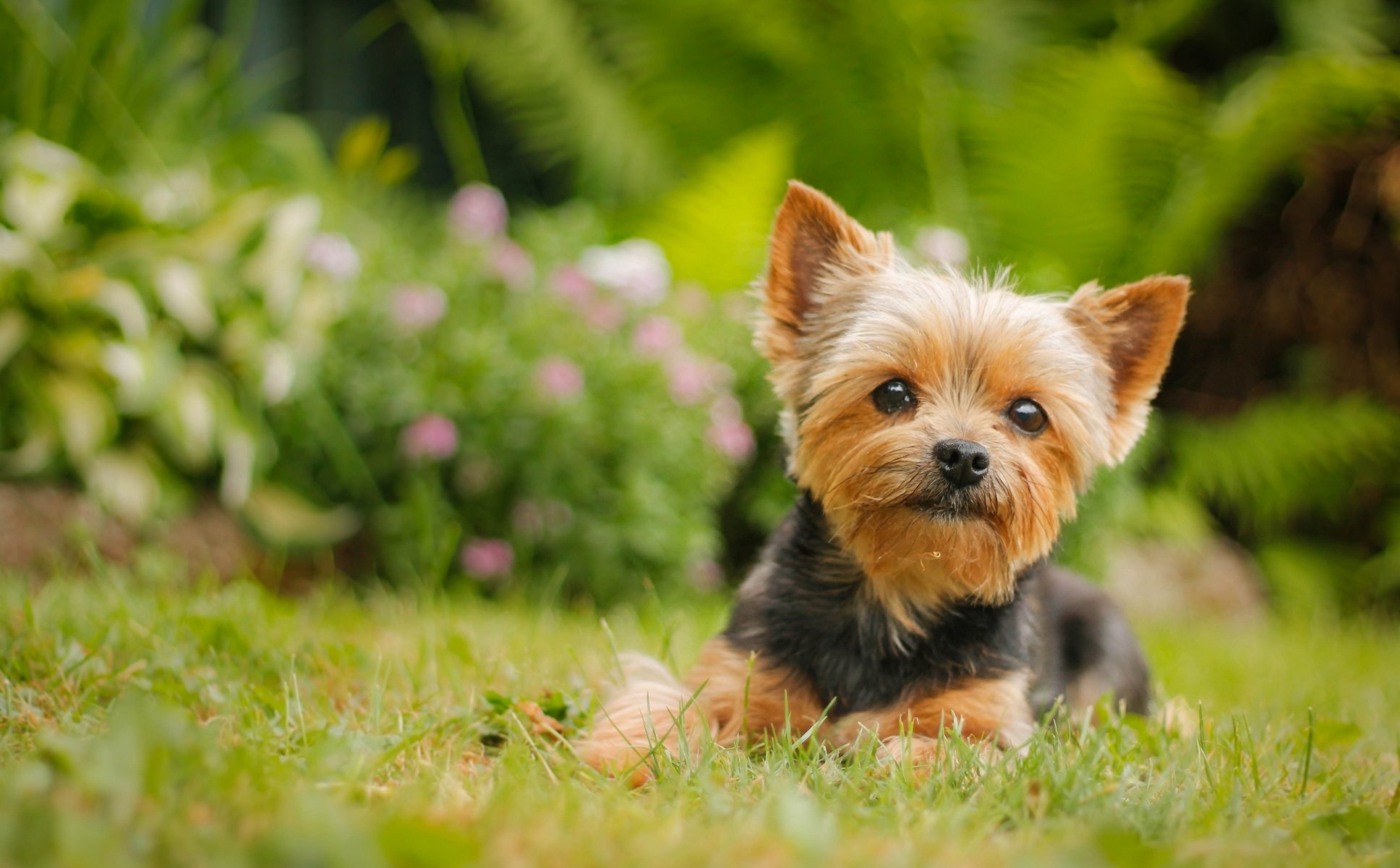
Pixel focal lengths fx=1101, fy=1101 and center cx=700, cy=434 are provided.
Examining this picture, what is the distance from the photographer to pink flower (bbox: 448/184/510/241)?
5.61 metres

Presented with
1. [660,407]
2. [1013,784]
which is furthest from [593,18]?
[1013,784]

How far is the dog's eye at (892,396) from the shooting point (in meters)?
3.09

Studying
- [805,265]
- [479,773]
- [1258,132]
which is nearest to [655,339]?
[805,265]

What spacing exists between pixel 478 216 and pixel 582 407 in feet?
4.15

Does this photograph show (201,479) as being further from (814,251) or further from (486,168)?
(486,168)

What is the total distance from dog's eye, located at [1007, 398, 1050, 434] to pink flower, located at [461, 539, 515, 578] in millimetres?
2829

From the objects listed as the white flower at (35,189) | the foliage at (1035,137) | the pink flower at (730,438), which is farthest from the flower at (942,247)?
the white flower at (35,189)

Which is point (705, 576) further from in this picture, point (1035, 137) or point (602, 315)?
point (1035, 137)

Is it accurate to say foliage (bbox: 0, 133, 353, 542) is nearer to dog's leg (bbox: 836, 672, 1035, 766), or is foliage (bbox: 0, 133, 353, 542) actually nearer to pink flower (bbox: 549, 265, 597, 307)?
pink flower (bbox: 549, 265, 597, 307)

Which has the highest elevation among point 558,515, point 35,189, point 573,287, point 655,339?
point 35,189

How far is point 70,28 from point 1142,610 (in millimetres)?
7251

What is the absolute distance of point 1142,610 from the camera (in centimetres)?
716

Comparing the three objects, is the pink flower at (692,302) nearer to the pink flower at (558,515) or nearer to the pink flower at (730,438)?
the pink flower at (730,438)

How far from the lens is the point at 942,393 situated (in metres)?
3.07
